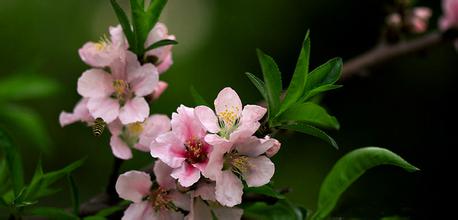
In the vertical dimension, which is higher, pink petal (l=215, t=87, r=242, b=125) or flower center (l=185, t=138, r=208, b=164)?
pink petal (l=215, t=87, r=242, b=125)

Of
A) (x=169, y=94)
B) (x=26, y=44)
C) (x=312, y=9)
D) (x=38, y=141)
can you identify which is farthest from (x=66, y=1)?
(x=38, y=141)

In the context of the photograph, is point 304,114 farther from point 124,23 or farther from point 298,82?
point 124,23

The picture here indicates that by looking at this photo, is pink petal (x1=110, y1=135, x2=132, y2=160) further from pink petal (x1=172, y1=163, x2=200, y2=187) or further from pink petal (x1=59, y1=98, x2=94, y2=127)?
pink petal (x1=172, y1=163, x2=200, y2=187)

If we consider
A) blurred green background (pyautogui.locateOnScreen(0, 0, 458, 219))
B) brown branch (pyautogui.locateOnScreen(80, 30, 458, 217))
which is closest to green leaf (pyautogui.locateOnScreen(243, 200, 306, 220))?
brown branch (pyautogui.locateOnScreen(80, 30, 458, 217))

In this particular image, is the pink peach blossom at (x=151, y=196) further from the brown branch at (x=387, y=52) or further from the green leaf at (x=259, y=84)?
the brown branch at (x=387, y=52)

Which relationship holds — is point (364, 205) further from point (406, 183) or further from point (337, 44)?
point (337, 44)

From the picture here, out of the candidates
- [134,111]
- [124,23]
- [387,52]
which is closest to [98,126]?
[134,111]
